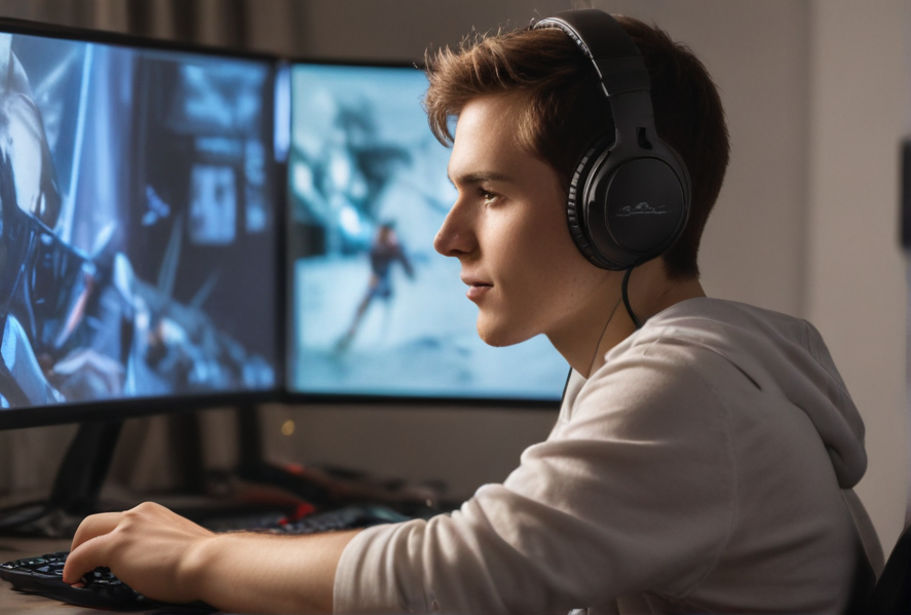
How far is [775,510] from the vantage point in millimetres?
591

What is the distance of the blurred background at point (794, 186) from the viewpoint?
4.39 feet

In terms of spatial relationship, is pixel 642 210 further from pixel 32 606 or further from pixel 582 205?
pixel 32 606

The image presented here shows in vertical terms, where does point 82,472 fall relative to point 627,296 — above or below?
below

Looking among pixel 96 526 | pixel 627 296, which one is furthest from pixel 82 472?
pixel 627 296

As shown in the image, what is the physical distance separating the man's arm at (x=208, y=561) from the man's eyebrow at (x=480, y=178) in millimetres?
313

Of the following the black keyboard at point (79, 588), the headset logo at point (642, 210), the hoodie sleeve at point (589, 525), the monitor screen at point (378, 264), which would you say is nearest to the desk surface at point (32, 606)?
the black keyboard at point (79, 588)

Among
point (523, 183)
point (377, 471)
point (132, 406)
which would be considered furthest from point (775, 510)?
point (377, 471)

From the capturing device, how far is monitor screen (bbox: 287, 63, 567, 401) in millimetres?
1431

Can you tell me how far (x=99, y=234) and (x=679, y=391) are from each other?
2.69ft

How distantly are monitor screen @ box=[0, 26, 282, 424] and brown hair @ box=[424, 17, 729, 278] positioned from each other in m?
0.50

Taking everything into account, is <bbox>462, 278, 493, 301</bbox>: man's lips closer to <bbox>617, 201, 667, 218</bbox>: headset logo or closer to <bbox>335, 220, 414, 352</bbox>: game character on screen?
<bbox>617, 201, 667, 218</bbox>: headset logo

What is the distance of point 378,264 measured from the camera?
58.0 inches

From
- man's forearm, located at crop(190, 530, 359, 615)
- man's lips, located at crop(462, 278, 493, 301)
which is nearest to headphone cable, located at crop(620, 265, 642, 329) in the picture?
man's lips, located at crop(462, 278, 493, 301)

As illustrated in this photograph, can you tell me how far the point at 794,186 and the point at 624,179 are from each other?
89cm
